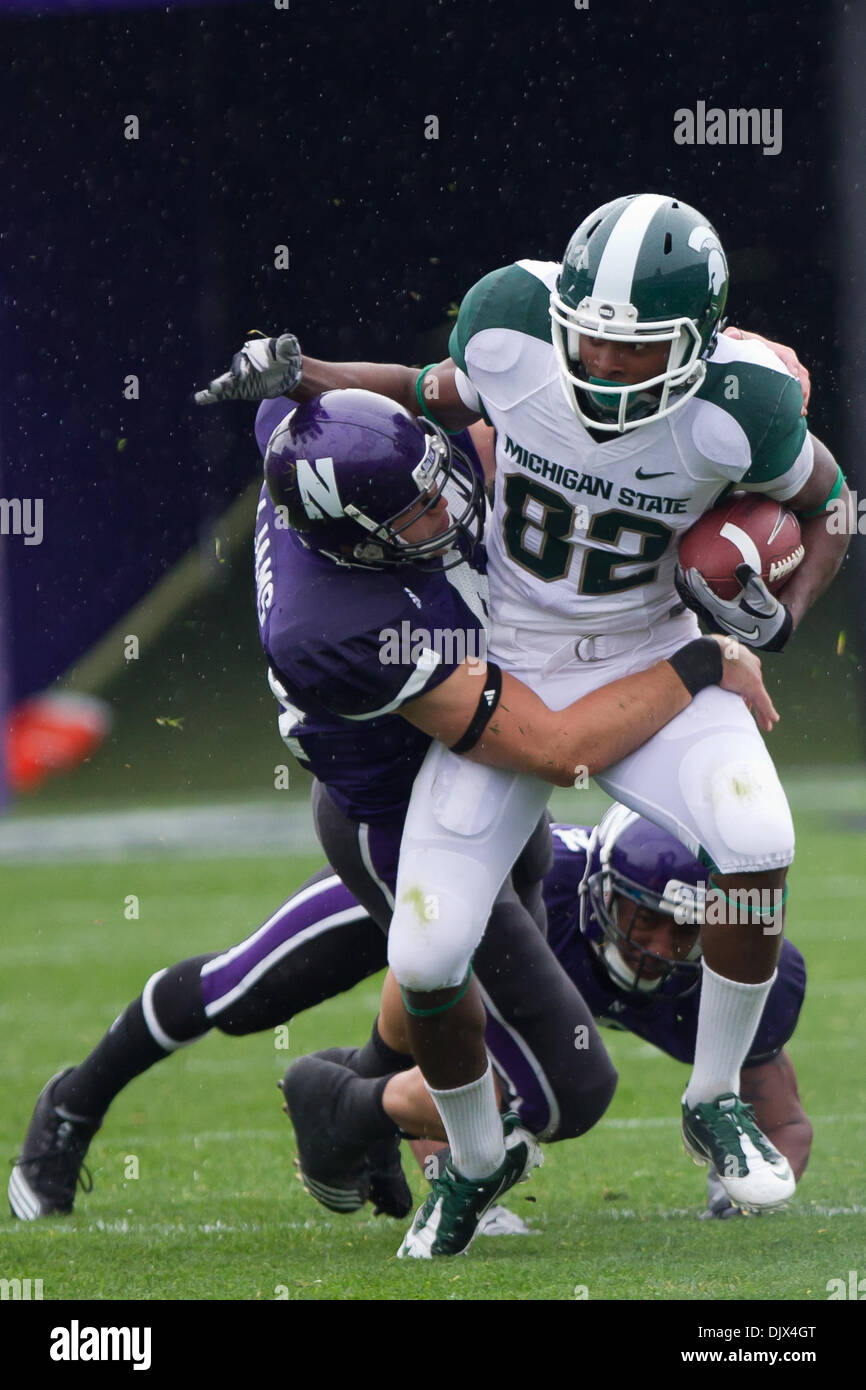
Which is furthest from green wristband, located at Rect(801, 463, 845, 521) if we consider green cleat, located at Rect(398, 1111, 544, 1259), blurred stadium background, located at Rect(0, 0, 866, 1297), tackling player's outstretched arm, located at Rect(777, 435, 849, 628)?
blurred stadium background, located at Rect(0, 0, 866, 1297)

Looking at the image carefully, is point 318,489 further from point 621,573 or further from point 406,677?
point 621,573

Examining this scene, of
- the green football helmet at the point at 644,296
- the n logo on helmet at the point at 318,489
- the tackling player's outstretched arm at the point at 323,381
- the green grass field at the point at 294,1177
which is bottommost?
the green grass field at the point at 294,1177

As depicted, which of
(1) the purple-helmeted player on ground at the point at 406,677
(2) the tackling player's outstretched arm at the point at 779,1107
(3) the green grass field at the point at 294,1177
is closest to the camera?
(3) the green grass field at the point at 294,1177

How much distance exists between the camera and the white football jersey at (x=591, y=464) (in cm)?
269

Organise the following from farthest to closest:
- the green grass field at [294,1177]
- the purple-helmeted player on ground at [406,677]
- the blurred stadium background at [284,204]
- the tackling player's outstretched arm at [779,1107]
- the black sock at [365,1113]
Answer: the blurred stadium background at [284,204] < the tackling player's outstretched arm at [779,1107] < the black sock at [365,1113] < the purple-helmeted player on ground at [406,677] < the green grass field at [294,1177]

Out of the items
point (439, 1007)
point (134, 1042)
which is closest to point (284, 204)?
point (134, 1042)

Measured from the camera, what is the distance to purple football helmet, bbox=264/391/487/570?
8.58ft

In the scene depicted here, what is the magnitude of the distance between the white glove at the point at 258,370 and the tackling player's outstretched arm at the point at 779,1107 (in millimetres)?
1549

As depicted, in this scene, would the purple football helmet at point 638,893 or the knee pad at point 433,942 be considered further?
the purple football helmet at point 638,893

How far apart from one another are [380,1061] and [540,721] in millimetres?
817

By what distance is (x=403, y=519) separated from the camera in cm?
265

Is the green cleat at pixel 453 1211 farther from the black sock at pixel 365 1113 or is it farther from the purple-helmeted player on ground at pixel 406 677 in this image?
the black sock at pixel 365 1113

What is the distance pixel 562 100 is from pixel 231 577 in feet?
11.0

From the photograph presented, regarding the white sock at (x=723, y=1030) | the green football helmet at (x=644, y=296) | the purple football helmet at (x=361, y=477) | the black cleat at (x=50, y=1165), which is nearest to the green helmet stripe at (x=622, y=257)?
the green football helmet at (x=644, y=296)
